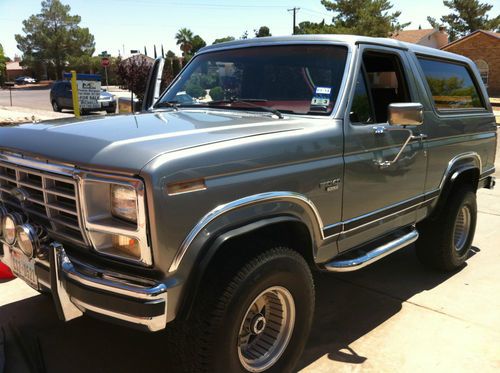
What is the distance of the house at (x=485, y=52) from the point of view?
1361 inches

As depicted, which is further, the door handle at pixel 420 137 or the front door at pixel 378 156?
the door handle at pixel 420 137

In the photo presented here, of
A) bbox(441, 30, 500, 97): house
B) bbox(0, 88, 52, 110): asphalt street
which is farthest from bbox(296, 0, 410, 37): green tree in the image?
bbox(0, 88, 52, 110): asphalt street

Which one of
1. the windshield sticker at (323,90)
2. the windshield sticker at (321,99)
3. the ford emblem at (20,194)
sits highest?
the windshield sticker at (323,90)

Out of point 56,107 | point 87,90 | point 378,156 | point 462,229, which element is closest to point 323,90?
point 378,156

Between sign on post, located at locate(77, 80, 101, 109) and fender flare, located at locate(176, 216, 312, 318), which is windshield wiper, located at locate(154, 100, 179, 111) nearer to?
fender flare, located at locate(176, 216, 312, 318)

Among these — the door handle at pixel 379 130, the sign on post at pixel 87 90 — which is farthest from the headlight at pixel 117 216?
the sign on post at pixel 87 90

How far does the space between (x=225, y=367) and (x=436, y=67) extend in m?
3.28

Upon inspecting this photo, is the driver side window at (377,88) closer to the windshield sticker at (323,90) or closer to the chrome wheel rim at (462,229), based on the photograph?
the windshield sticker at (323,90)

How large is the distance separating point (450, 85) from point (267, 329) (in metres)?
3.01

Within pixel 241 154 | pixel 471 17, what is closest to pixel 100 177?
pixel 241 154

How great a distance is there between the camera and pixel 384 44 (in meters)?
3.70

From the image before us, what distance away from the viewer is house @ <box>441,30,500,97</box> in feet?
113

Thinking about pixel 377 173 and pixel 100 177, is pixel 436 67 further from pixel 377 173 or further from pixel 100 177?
pixel 100 177

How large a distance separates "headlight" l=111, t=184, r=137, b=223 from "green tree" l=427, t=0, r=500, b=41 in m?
55.8
